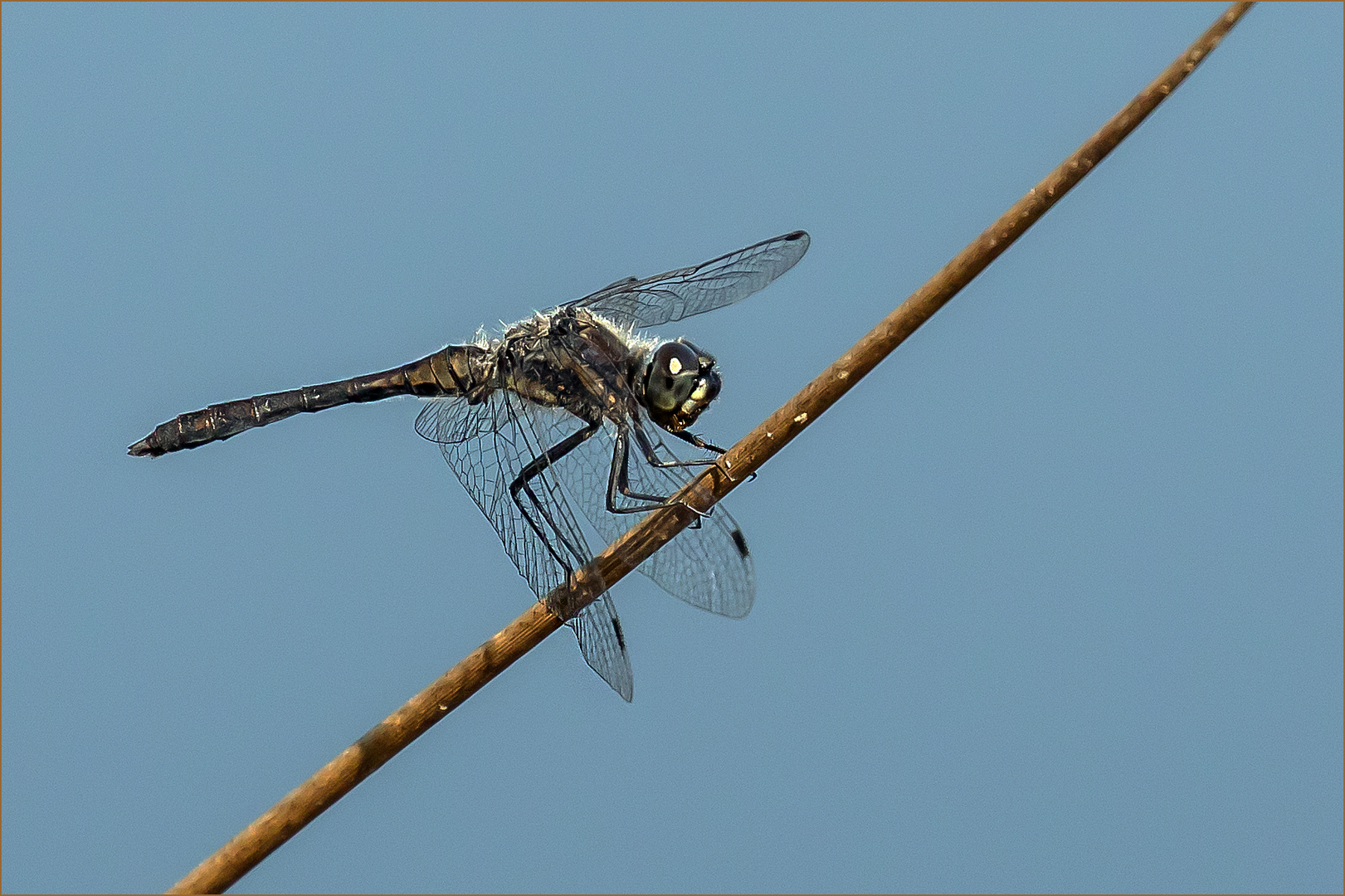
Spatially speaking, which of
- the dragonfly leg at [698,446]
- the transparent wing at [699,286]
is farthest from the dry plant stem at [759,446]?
the transparent wing at [699,286]

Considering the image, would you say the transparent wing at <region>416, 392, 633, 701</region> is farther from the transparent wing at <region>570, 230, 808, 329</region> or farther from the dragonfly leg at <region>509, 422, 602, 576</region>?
the transparent wing at <region>570, 230, 808, 329</region>

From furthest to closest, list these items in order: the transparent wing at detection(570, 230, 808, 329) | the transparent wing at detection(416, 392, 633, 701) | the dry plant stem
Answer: the transparent wing at detection(570, 230, 808, 329) < the transparent wing at detection(416, 392, 633, 701) < the dry plant stem

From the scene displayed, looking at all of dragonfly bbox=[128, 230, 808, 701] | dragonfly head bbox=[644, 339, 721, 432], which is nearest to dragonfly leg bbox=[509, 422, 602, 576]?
dragonfly bbox=[128, 230, 808, 701]

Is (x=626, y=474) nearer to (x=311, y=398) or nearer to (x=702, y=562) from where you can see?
(x=702, y=562)

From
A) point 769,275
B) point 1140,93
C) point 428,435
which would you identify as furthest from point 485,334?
point 1140,93

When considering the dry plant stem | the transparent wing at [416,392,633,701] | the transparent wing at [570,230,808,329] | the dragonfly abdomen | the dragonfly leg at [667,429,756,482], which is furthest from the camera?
the dragonfly abdomen

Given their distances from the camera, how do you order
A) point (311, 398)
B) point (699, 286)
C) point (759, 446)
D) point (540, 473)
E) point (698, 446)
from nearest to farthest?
point (759, 446), point (698, 446), point (540, 473), point (699, 286), point (311, 398)

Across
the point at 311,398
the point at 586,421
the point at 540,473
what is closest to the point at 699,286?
the point at 586,421
